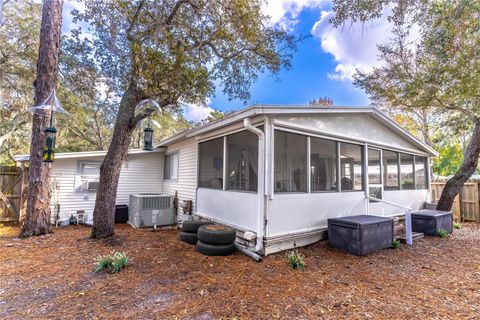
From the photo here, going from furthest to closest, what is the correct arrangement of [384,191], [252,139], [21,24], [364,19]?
1. [21,24]
2. [384,191]
3. [364,19]
4. [252,139]

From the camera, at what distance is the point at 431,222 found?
21.1 feet

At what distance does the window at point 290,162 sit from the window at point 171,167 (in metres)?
4.66

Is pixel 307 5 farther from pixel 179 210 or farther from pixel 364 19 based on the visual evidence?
pixel 179 210

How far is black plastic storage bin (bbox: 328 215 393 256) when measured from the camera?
464 cm

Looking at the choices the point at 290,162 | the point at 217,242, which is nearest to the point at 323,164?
the point at 290,162

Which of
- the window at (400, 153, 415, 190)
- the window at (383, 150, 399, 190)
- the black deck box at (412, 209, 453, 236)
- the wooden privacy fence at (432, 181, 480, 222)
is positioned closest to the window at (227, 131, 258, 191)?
the window at (383, 150, 399, 190)

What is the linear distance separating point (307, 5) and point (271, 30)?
1.58 meters

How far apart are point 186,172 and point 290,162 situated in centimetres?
378

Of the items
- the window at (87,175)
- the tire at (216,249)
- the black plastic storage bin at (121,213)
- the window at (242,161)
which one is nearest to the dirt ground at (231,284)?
the tire at (216,249)

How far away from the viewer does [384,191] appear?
7176 millimetres

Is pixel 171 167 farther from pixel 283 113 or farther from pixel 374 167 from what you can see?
pixel 374 167

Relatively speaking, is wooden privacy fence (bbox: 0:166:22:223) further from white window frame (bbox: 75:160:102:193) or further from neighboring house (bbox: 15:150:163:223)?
white window frame (bbox: 75:160:102:193)

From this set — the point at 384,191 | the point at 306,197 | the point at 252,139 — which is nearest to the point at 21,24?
the point at 252,139

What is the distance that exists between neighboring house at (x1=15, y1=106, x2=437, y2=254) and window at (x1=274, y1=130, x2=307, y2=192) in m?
0.02
